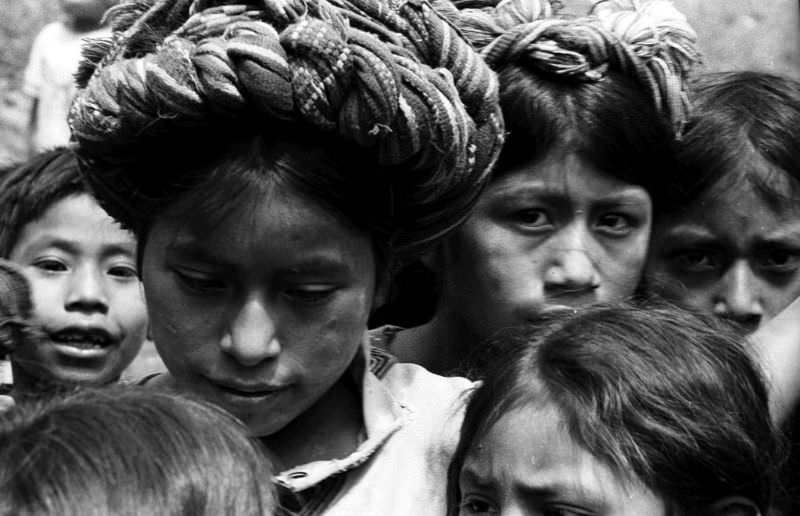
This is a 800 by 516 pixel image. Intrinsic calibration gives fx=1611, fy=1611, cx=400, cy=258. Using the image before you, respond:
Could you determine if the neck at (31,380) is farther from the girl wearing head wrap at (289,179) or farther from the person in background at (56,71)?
the person in background at (56,71)

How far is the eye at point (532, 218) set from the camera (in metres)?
3.02

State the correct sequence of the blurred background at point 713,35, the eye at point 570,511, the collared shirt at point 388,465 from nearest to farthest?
the eye at point 570,511 → the collared shirt at point 388,465 → the blurred background at point 713,35

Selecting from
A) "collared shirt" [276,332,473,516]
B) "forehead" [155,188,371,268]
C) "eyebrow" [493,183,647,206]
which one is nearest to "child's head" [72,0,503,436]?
"forehead" [155,188,371,268]

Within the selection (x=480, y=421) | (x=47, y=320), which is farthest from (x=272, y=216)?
(x=47, y=320)

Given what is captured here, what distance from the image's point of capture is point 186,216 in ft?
8.13

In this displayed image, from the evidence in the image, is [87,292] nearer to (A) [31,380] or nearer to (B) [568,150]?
(A) [31,380]

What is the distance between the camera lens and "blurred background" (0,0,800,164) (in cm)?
741

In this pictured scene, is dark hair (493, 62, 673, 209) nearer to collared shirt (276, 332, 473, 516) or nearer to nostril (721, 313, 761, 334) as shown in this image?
nostril (721, 313, 761, 334)

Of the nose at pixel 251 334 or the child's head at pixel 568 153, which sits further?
the child's head at pixel 568 153

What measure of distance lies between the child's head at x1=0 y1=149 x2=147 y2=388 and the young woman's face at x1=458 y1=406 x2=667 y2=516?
1.23m

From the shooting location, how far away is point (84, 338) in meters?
3.42

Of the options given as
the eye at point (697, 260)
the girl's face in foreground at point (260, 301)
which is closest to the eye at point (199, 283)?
the girl's face in foreground at point (260, 301)

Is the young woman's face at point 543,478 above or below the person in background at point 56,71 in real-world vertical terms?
above

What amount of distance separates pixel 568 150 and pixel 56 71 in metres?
3.90
